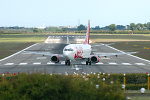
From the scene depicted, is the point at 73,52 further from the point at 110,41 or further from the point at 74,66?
the point at 110,41

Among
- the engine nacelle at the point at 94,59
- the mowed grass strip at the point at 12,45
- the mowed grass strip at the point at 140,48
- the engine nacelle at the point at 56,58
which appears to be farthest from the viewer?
the mowed grass strip at the point at 12,45

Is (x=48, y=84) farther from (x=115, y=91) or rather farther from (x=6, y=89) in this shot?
(x=115, y=91)

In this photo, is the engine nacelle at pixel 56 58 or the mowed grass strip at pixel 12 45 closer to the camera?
the engine nacelle at pixel 56 58

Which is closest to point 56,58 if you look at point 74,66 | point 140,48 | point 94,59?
point 74,66

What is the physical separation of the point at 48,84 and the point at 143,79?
13450 mm

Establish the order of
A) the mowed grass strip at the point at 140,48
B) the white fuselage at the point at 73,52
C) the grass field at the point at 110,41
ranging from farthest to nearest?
the grass field at the point at 110,41, the mowed grass strip at the point at 140,48, the white fuselage at the point at 73,52

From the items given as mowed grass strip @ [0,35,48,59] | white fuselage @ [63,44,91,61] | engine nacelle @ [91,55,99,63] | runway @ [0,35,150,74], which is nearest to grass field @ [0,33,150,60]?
→ mowed grass strip @ [0,35,48,59]

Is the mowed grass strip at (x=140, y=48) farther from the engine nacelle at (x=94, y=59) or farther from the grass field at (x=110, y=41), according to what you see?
the engine nacelle at (x=94, y=59)

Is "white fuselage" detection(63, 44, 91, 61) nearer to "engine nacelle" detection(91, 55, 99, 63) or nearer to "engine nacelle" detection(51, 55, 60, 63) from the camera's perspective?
"engine nacelle" detection(91, 55, 99, 63)

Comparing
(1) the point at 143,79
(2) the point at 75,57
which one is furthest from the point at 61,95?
(2) the point at 75,57

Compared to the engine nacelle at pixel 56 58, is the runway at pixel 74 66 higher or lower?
lower

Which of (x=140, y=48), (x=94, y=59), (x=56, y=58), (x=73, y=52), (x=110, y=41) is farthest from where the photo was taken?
(x=110, y=41)

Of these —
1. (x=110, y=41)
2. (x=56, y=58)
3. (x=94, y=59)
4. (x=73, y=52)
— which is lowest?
(x=110, y=41)

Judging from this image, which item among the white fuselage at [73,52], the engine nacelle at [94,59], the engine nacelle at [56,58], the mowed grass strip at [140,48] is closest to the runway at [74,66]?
the engine nacelle at [94,59]
